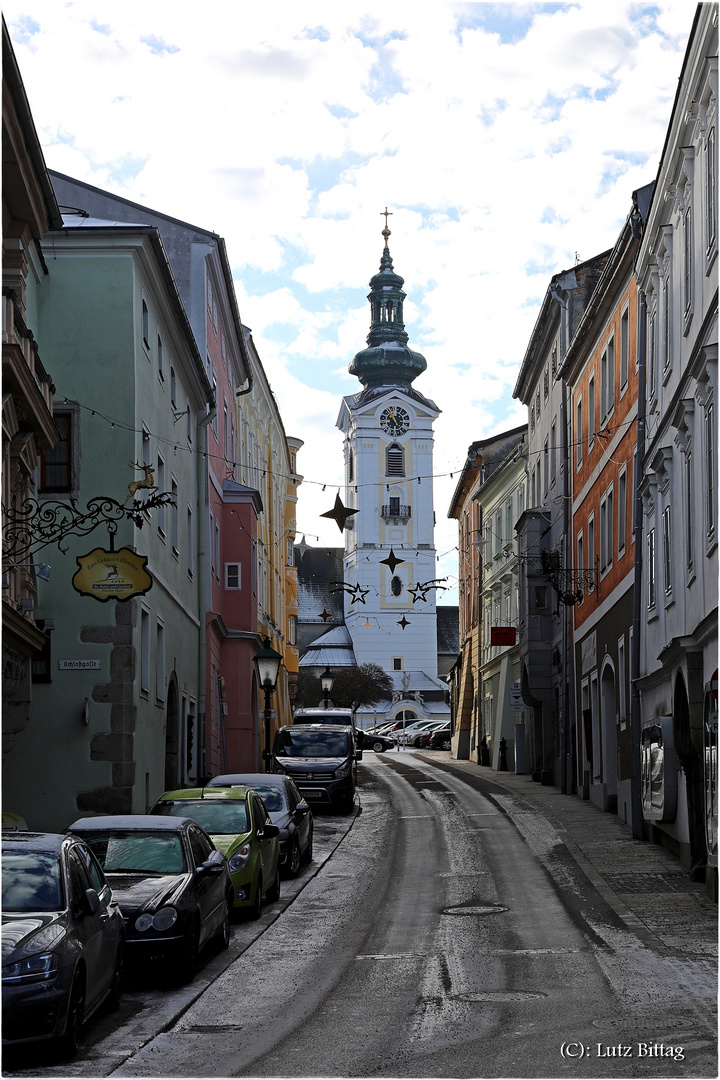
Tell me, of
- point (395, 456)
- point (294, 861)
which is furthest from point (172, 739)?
point (395, 456)

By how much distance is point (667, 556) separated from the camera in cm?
2406

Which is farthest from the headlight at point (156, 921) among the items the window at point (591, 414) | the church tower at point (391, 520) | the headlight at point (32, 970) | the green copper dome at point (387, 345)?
the green copper dome at point (387, 345)

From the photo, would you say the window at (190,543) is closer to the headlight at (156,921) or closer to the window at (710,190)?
the window at (710,190)

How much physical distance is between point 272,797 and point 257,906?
228 inches

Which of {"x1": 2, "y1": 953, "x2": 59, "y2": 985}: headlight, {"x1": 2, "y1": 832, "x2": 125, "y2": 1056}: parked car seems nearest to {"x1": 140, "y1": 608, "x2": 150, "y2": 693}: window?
{"x1": 2, "y1": 832, "x2": 125, "y2": 1056}: parked car

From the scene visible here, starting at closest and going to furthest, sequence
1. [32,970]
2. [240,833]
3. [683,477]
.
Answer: [32,970]
[240,833]
[683,477]

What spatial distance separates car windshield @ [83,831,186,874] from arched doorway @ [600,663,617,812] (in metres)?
18.6

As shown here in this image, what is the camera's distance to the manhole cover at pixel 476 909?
1855cm

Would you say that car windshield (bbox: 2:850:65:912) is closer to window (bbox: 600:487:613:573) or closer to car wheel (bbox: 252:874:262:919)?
car wheel (bbox: 252:874:262:919)

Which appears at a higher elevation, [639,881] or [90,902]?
[90,902]

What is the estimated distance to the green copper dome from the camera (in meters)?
128

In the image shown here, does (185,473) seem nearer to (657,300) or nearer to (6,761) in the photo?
(6,761)

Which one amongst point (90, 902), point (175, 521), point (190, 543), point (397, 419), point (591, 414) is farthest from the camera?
point (397, 419)

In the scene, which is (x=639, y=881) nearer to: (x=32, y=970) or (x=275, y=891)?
(x=275, y=891)
